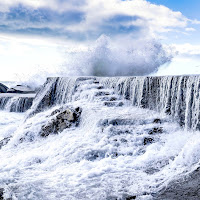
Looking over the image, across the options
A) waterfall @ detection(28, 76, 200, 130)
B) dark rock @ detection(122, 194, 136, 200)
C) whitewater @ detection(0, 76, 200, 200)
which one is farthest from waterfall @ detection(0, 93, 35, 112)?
dark rock @ detection(122, 194, 136, 200)

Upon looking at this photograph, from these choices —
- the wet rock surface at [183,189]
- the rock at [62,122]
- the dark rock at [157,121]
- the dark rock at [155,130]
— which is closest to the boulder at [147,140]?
the dark rock at [155,130]

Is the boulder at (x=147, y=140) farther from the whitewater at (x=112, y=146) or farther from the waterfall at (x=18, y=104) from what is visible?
the waterfall at (x=18, y=104)

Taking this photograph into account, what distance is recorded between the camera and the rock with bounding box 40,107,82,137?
6918 millimetres

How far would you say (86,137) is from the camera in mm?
5742

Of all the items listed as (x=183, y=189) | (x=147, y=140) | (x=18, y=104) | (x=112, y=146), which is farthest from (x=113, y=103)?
(x=18, y=104)

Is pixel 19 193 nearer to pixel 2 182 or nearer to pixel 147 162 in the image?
pixel 2 182

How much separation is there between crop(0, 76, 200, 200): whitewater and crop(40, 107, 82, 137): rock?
0.53ft

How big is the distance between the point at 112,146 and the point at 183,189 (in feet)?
6.68

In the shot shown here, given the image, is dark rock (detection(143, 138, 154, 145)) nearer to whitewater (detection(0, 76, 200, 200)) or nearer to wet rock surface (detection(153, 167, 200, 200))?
whitewater (detection(0, 76, 200, 200))

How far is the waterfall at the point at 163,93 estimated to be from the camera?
6.15 metres

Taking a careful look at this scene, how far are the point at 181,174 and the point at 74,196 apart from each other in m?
1.60

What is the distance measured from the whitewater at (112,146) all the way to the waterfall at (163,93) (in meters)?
0.02

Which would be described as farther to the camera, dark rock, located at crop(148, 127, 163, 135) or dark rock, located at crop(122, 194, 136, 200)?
dark rock, located at crop(148, 127, 163, 135)

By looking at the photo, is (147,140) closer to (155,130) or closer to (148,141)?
(148,141)
